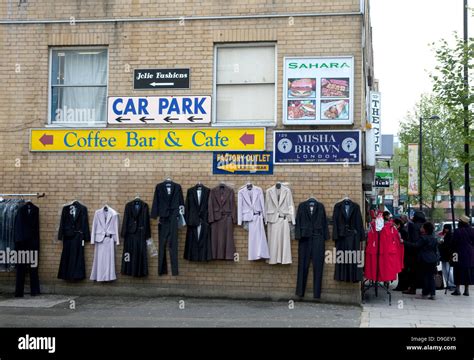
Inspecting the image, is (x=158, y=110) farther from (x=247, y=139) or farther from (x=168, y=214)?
(x=168, y=214)

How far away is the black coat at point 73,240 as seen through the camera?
13.3m

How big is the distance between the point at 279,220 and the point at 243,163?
135 centimetres

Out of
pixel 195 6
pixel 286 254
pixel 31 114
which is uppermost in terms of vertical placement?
pixel 195 6

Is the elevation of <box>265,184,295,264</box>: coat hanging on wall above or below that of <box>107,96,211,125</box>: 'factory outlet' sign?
below

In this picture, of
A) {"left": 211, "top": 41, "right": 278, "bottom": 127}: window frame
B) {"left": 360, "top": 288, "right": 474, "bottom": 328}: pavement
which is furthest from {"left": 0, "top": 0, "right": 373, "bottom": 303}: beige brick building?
{"left": 360, "top": 288, "right": 474, "bottom": 328}: pavement

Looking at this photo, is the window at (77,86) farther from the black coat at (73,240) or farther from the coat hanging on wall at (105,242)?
the coat hanging on wall at (105,242)

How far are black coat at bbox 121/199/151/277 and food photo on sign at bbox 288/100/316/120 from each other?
11.4 ft

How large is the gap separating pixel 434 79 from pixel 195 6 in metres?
9.91

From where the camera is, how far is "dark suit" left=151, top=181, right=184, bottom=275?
13.1m

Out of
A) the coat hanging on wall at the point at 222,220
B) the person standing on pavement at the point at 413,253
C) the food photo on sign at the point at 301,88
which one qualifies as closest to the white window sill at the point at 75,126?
the coat hanging on wall at the point at 222,220

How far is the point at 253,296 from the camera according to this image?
12.9 meters

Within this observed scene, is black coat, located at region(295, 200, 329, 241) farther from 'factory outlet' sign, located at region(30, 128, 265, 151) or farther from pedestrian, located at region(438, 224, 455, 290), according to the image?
pedestrian, located at region(438, 224, 455, 290)

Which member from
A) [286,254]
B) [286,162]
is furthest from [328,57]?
[286,254]
